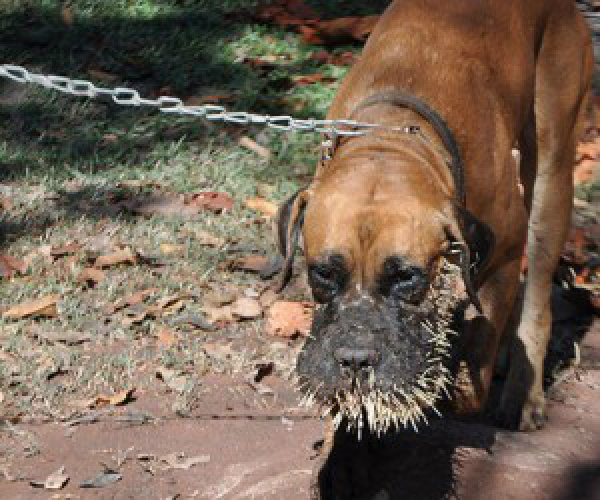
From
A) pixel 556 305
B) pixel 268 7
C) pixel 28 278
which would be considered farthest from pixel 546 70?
pixel 268 7

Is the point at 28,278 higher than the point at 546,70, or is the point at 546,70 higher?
the point at 546,70

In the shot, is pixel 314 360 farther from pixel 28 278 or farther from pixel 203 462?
pixel 28 278

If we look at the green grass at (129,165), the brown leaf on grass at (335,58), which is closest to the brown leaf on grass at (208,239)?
the green grass at (129,165)

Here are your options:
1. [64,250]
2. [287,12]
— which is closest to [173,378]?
[64,250]

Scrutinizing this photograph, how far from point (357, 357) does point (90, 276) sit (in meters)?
2.90

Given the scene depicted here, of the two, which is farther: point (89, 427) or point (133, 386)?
point (133, 386)

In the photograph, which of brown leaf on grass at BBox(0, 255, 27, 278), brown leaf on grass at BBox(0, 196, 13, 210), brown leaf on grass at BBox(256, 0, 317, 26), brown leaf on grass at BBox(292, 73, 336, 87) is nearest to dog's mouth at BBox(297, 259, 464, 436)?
brown leaf on grass at BBox(0, 255, 27, 278)

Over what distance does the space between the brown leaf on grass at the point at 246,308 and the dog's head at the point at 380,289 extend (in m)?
2.09

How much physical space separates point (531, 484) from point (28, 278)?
2.98 meters

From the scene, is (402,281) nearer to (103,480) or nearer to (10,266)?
(103,480)

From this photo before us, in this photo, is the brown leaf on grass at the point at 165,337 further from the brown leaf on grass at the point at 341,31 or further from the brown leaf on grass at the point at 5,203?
the brown leaf on grass at the point at 341,31

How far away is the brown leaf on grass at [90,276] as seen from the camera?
6324 mm

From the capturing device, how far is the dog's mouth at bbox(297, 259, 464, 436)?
12.3 feet

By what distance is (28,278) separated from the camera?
6.36m
